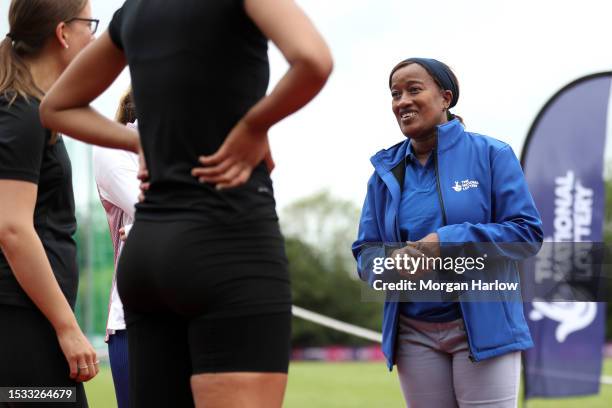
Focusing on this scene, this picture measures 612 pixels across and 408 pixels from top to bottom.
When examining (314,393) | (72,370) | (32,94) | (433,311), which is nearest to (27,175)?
(32,94)

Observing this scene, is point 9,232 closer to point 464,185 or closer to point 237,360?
point 237,360

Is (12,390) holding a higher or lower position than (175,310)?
lower

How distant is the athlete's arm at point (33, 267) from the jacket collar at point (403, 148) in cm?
A: 154

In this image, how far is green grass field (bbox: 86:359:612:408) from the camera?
12113mm

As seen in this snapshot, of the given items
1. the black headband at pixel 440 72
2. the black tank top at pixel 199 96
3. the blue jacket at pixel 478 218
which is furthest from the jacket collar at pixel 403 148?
the black tank top at pixel 199 96

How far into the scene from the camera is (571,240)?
862cm

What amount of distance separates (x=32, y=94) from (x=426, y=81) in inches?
66.8

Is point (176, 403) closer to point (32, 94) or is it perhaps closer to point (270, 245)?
point (270, 245)

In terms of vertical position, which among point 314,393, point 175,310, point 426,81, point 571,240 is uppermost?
point 426,81

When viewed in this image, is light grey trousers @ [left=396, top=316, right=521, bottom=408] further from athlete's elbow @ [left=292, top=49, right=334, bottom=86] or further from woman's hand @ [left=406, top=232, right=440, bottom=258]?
athlete's elbow @ [left=292, top=49, right=334, bottom=86]

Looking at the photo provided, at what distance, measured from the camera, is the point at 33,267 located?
2529 mm

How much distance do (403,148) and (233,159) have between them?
199 cm

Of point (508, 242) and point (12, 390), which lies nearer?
point (12, 390)

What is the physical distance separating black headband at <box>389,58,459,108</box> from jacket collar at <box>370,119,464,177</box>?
162mm
